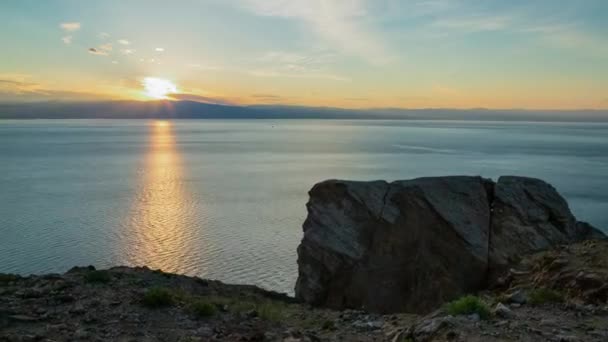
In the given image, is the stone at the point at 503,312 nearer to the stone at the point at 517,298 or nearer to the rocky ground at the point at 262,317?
the rocky ground at the point at 262,317

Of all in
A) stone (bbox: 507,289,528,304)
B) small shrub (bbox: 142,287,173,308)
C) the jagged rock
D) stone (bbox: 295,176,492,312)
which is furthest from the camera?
stone (bbox: 295,176,492,312)

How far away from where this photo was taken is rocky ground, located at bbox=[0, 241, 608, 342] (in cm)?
948

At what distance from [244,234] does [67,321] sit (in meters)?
28.7

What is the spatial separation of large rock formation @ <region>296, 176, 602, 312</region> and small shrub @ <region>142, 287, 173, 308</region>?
1082 cm

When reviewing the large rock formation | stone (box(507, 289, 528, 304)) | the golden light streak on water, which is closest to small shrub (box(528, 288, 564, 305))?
stone (box(507, 289, 528, 304))

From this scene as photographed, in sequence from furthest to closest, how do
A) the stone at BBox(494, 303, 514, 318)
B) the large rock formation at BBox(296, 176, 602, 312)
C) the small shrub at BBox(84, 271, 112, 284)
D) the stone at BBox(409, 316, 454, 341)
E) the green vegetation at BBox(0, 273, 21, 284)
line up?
the large rock formation at BBox(296, 176, 602, 312) → the small shrub at BBox(84, 271, 112, 284) → the green vegetation at BBox(0, 273, 21, 284) → the stone at BBox(494, 303, 514, 318) → the stone at BBox(409, 316, 454, 341)

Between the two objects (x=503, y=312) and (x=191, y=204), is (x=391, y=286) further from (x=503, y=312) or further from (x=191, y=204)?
(x=191, y=204)

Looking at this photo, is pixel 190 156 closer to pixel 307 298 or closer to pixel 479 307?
pixel 307 298

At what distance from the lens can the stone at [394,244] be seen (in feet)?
70.4

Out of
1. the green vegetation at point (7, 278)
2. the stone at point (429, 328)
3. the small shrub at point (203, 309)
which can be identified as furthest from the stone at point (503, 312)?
the green vegetation at point (7, 278)

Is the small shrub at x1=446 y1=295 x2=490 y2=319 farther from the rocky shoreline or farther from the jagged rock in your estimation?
the jagged rock

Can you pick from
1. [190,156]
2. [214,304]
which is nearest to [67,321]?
[214,304]

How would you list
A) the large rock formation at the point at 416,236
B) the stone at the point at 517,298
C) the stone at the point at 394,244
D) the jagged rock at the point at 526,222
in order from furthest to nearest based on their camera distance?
1. the stone at the point at 394,244
2. the large rock formation at the point at 416,236
3. the jagged rock at the point at 526,222
4. the stone at the point at 517,298

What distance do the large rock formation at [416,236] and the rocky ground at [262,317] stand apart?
6.28m
